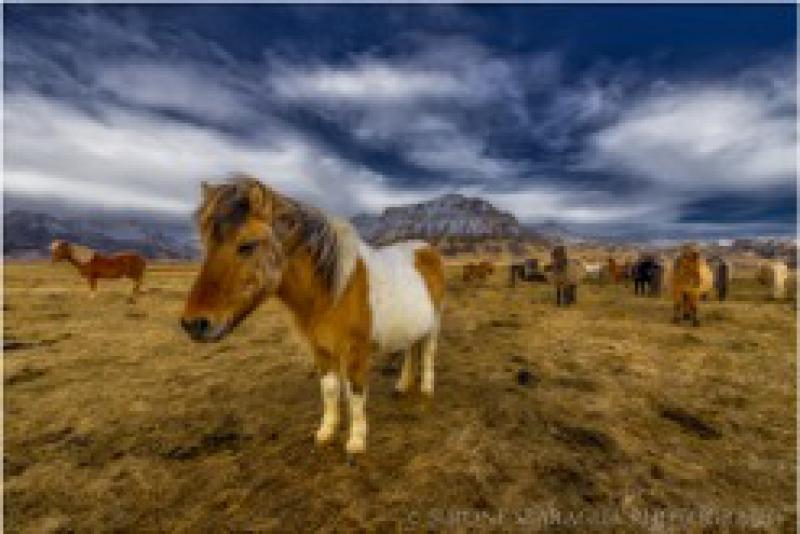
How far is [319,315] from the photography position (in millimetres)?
4535

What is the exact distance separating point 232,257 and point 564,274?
17875 millimetres

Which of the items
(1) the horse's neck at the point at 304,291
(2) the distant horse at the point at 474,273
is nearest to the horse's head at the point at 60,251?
(1) the horse's neck at the point at 304,291

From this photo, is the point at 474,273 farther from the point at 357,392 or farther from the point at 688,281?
the point at 357,392

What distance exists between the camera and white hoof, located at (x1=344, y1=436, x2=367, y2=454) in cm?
488

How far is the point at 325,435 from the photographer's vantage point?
5121 millimetres

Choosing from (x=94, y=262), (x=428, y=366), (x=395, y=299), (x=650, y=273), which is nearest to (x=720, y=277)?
(x=650, y=273)

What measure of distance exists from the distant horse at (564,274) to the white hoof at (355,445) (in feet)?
52.9

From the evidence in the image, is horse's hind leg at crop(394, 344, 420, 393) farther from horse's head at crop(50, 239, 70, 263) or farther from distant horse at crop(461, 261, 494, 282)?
distant horse at crop(461, 261, 494, 282)

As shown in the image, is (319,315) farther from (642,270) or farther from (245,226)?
(642,270)

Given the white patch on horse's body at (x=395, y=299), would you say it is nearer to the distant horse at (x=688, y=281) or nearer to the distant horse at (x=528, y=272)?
the distant horse at (x=688, y=281)

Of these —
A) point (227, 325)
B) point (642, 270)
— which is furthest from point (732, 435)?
point (642, 270)

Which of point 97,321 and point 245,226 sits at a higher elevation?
point 245,226

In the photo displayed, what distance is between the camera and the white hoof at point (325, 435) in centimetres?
510

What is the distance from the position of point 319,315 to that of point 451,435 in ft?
7.86
